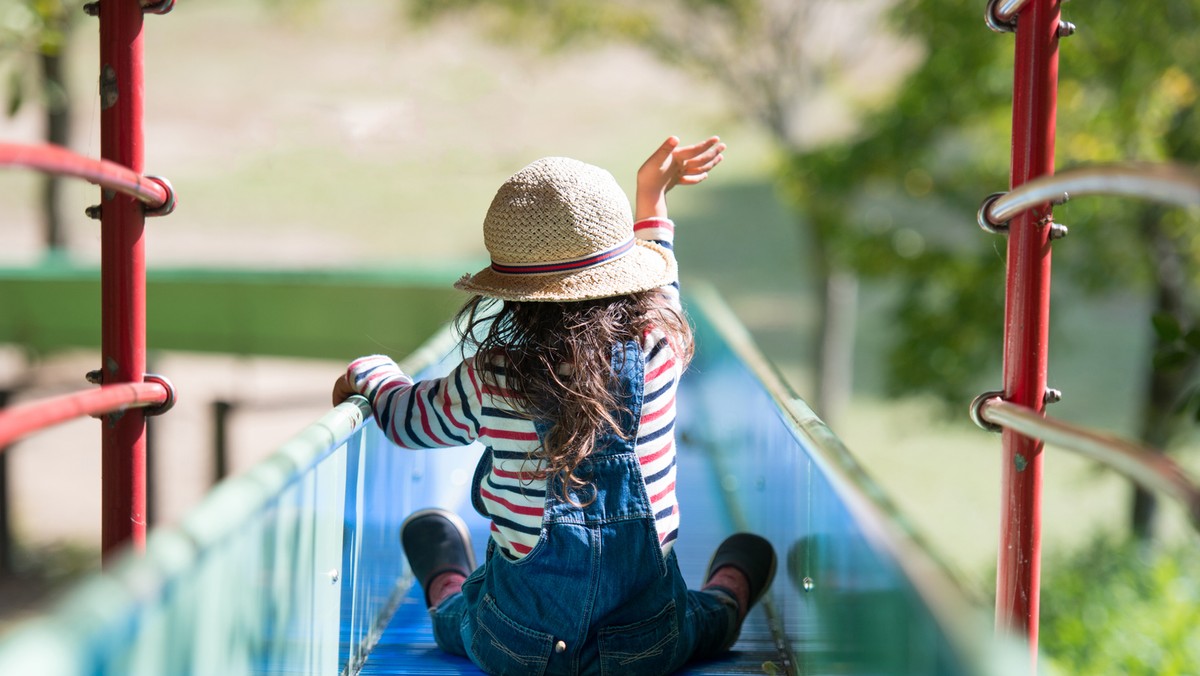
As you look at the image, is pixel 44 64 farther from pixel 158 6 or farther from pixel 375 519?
pixel 158 6

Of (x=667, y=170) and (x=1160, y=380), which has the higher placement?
(x=667, y=170)

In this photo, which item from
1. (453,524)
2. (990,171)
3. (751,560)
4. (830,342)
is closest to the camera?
(751,560)

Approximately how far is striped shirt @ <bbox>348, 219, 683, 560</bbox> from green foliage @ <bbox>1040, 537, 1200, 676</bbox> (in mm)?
3956

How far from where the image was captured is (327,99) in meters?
21.0

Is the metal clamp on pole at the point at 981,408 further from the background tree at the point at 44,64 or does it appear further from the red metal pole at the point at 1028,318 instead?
the background tree at the point at 44,64

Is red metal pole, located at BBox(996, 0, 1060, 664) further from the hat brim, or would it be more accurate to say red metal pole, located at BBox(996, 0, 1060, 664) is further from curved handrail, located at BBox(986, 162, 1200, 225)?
the hat brim

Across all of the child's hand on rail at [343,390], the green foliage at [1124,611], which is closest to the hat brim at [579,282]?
the child's hand on rail at [343,390]

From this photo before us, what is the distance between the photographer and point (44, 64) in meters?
9.52

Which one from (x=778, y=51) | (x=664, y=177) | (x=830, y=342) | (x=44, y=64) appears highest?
(x=778, y=51)

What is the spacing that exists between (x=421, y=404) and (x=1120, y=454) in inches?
45.4

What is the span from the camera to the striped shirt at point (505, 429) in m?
2.12

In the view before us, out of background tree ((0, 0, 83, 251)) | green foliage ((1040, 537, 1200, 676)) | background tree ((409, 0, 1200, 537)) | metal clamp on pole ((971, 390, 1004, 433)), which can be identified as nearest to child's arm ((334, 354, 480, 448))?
metal clamp on pole ((971, 390, 1004, 433))

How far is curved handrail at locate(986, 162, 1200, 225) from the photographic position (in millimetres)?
1299

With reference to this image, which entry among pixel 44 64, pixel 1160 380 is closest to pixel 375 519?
pixel 1160 380
